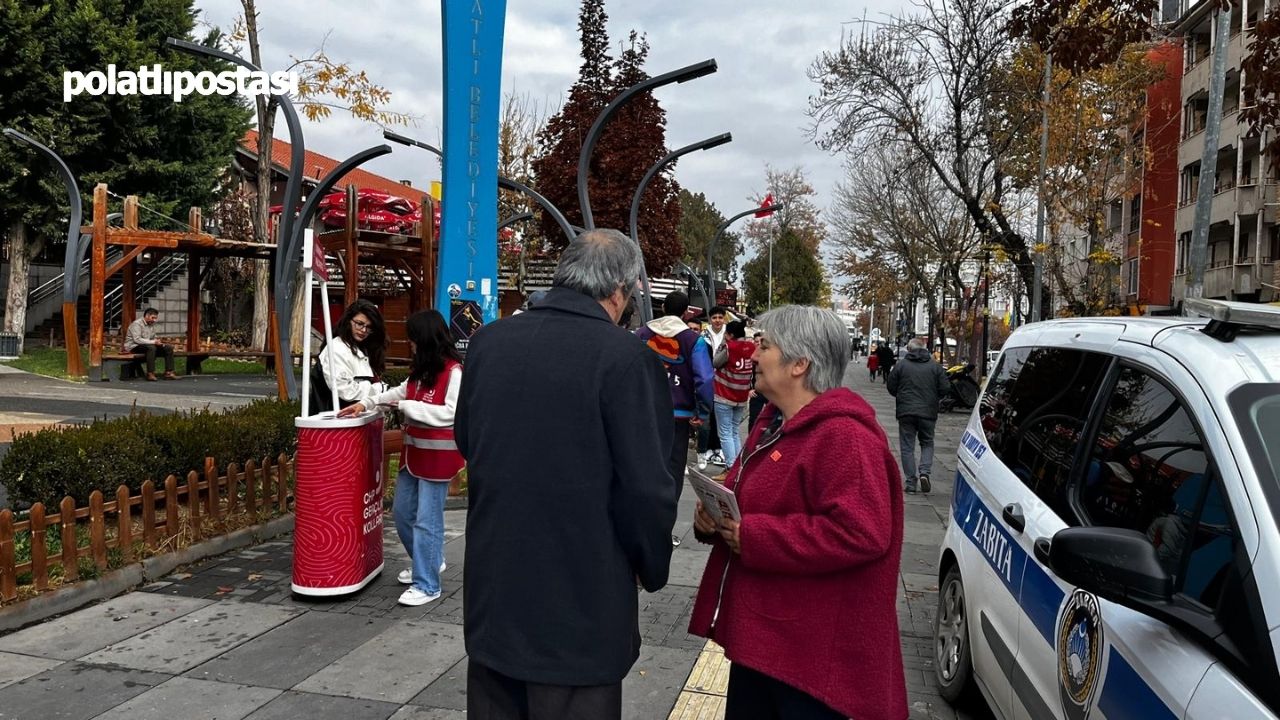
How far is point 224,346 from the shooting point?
29.1 m

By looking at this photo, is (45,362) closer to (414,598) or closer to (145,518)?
(145,518)

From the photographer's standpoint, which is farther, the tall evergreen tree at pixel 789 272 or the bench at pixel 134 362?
the tall evergreen tree at pixel 789 272

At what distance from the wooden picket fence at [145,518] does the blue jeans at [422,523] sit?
5.04 feet

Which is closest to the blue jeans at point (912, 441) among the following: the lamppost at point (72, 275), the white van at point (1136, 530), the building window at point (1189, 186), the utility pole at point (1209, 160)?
the utility pole at point (1209, 160)

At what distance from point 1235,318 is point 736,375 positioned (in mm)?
8108

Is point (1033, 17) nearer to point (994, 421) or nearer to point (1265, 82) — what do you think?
point (1265, 82)

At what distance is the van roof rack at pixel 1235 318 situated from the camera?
2512 mm

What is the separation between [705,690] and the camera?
14.3 ft

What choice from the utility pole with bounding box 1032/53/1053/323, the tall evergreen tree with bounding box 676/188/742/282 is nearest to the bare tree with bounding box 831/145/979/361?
the utility pole with bounding box 1032/53/1053/323

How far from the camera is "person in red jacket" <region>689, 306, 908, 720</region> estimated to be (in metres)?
2.36

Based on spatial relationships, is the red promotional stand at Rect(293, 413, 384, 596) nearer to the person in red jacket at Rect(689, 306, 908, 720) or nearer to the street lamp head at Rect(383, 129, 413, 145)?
the person in red jacket at Rect(689, 306, 908, 720)

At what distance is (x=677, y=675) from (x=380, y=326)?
10.3 ft

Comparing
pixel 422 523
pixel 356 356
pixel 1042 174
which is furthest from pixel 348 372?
pixel 1042 174

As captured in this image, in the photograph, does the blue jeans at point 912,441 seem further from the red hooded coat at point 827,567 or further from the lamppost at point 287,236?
the red hooded coat at point 827,567
